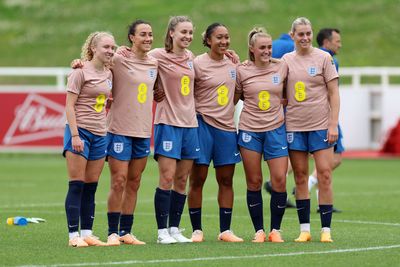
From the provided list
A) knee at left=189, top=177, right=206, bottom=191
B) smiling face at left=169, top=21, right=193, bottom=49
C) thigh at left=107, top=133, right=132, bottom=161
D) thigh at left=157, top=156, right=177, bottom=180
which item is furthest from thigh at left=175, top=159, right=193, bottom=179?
smiling face at left=169, top=21, right=193, bottom=49

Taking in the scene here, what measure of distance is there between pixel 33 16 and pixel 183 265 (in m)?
41.5

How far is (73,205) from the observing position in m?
12.0

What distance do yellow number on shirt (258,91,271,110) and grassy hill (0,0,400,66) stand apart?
31060 mm

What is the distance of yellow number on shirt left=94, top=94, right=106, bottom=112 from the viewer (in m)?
12.1

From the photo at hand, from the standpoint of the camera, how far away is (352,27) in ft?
155

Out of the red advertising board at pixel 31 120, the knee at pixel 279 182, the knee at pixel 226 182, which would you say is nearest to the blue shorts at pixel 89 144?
the knee at pixel 226 182

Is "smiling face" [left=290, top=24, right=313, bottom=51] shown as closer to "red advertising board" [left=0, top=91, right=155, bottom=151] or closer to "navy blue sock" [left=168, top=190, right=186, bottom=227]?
"navy blue sock" [left=168, top=190, right=186, bottom=227]

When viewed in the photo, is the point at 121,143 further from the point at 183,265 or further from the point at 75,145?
the point at 183,265

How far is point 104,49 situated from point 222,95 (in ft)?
4.28

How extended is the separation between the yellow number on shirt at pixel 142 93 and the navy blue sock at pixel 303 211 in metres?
1.85

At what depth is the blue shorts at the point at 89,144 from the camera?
1201cm

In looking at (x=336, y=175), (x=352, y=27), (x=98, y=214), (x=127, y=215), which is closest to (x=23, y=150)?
(x=336, y=175)

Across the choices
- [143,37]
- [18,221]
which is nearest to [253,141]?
[143,37]

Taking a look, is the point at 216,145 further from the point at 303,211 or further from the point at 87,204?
the point at 87,204
